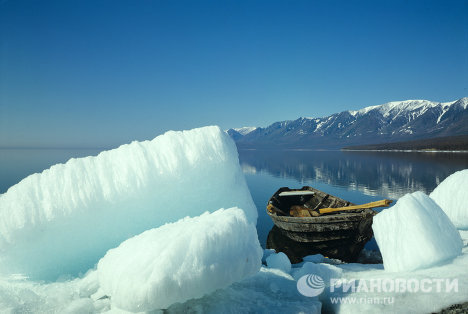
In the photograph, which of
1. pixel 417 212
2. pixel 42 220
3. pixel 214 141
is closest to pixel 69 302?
pixel 42 220

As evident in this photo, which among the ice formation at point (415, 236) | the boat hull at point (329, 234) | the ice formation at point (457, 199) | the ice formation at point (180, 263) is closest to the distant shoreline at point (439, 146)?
the ice formation at point (457, 199)

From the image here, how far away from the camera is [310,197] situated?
1608cm

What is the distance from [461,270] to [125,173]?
809cm

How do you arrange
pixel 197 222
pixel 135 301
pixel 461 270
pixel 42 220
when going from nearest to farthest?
pixel 135 301
pixel 197 222
pixel 461 270
pixel 42 220

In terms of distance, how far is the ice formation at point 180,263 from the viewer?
13.3 feet

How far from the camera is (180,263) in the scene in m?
4.11

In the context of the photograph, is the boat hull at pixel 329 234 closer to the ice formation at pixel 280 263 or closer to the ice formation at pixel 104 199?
the ice formation at pixel 280 263

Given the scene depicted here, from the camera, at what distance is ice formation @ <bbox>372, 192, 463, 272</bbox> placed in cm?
578

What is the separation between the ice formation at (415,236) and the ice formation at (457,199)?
4.87 meters

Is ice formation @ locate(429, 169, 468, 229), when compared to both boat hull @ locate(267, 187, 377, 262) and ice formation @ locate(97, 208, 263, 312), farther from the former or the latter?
ice formation @ locate(97, 208, 263, 312)

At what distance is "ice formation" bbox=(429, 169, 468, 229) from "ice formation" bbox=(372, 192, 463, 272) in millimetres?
4869

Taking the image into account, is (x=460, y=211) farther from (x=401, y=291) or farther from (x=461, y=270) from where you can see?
(x=401, y=291)

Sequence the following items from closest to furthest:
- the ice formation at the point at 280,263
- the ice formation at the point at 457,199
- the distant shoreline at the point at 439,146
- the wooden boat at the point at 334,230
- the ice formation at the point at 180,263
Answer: the ice formation at the point at 180,263
the ice formation at the point at 280,263
the ice formation at the point at 457,199
the wooden boat at the point at 334,230
the distant shoreline at the point at 439,146

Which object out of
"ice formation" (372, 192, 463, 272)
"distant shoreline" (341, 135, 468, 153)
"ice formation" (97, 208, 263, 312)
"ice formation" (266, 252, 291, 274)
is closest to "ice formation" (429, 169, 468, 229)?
"ice formation" (372, 192, 463, 272)
